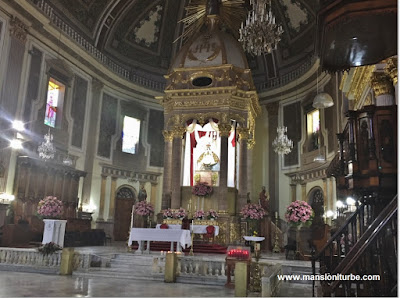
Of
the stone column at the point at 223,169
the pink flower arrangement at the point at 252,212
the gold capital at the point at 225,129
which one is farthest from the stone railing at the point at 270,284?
the gold capital at the point at 225,129

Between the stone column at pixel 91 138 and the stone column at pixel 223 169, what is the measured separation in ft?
20.5

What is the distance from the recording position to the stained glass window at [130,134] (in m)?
20.8

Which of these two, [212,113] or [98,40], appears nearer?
[212,113]

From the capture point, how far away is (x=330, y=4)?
5.81 metres

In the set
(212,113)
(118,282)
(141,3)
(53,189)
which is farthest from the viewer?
(141,3)

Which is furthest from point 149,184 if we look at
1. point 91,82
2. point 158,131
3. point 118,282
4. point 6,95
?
point 118,282

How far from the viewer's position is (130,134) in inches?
830

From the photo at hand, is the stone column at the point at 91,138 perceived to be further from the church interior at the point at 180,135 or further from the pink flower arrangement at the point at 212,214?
the pink flower arrangement at the point at 212,214

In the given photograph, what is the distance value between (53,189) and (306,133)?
11.5 m

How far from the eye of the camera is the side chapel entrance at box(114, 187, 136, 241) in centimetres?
1975

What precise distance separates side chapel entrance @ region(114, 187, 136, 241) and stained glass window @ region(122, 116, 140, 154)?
209 cm

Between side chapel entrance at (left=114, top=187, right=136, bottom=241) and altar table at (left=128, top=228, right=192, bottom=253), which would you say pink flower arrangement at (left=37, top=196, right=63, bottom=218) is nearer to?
altar table at (left=128, top=228, right=192, bottom=253)

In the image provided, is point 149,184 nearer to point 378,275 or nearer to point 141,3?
point 141,3

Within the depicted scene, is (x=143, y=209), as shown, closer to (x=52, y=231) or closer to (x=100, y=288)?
(x=52, y=231)
